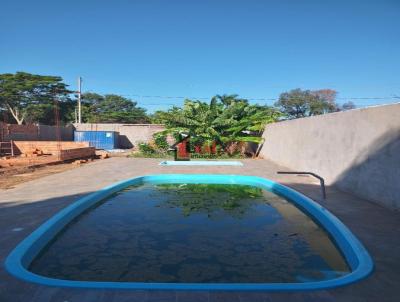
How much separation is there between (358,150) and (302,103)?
159 feet

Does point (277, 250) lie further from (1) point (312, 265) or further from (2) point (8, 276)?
(2) point (8, 276)

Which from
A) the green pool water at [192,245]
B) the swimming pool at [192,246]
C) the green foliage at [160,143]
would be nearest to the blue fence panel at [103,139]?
the green foliage at [160,143]

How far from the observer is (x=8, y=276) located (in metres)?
3.92

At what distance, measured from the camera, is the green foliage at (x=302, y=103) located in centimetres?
5419

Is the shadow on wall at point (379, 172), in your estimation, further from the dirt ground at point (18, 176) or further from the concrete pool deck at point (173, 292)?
the dirt ground at point (18, 176)

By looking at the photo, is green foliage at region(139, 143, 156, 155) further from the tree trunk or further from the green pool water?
the tree trunk

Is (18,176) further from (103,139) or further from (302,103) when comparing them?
(302,103)

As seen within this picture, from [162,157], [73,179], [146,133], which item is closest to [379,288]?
[73,179]

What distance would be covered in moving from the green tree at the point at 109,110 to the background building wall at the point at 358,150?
44.5m

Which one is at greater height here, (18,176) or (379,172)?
(379,172)

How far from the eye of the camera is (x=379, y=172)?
7.78 m

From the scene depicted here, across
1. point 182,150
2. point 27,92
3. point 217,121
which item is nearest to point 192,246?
point 182,150

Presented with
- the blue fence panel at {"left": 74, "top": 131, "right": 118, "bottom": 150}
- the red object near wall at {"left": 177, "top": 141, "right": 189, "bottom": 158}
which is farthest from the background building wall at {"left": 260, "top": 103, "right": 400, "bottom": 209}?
the blue fence panel at {"left": 74, "top": 131, "right": 118, "bottom": 150}

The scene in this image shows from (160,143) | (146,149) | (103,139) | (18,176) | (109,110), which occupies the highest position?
(109,110)
